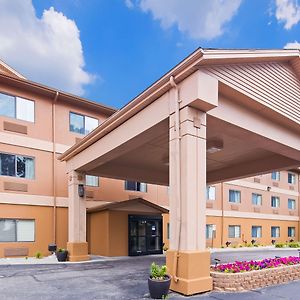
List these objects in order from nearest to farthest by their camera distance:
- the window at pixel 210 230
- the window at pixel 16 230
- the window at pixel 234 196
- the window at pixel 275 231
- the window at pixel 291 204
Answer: the window at pixel 16 230 < the window at pixel 210 230 < the window at pixel 234 196 < the window at pixel 275 231 < the window at pixel 291 204

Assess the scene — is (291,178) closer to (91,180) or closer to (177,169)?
(91,180)

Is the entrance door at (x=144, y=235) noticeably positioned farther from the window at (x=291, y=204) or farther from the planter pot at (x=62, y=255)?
the window at (x=291, y=204)

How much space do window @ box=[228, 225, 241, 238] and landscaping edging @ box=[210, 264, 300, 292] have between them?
58.5ft

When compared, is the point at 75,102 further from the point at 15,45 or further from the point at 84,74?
the point at 84,74

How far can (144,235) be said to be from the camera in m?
19.4

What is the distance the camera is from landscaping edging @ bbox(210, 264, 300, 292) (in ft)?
26.9

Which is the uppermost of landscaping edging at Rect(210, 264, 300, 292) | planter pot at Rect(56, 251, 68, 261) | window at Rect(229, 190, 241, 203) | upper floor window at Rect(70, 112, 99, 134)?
upper floor window at Rect(70, 112, 99, 134)

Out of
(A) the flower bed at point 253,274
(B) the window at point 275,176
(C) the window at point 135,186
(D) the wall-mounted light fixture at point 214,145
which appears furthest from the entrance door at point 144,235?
(B) the window at point 275,176

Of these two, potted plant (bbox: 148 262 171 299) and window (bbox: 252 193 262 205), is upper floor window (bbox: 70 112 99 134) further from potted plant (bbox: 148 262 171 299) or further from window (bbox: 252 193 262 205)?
window (bbox: 252 193 262 205)

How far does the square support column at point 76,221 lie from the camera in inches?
595

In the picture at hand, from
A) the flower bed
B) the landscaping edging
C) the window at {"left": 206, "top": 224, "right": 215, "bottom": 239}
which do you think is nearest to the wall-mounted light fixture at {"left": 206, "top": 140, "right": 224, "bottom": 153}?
the flower bed

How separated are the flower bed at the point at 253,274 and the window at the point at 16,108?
1251 cm

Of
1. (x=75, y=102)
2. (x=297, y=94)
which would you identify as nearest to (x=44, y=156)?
(x=75, y=102)

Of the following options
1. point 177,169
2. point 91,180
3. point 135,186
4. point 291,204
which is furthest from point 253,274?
point 291,204
